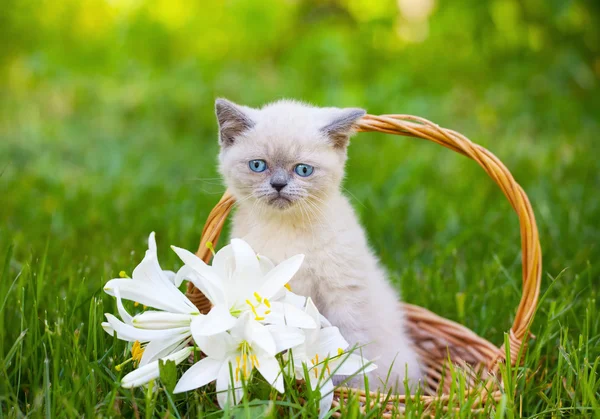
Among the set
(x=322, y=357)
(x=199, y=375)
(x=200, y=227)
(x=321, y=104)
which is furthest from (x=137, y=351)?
(x=321, y=104)

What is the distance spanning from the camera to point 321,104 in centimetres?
435

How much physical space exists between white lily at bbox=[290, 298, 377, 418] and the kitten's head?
37 cm

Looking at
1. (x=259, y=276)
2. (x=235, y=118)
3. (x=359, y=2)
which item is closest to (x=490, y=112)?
(x=359, y=2)

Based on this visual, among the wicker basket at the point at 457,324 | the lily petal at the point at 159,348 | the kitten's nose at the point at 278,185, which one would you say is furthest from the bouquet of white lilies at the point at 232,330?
the kitten's nose at the point at 278,185

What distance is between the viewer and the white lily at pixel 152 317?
155 centimetres

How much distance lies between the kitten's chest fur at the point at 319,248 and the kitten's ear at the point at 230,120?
25 centimetres

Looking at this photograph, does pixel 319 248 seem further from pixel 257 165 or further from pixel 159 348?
pixel 159 348

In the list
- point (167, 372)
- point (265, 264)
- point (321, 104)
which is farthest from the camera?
point (321, 104)

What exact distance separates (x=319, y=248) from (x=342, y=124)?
37 centimetres

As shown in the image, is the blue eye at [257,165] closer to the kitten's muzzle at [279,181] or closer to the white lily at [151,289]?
the kitten's muzzle at [279,181]

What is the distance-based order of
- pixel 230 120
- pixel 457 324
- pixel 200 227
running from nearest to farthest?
1. pixel 230 120
2. pixel 457 324
3. pixel 200 227

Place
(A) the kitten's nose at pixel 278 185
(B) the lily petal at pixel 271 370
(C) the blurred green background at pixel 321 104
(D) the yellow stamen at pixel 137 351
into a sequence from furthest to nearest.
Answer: (C) the blurred green background at pixel 321 104 → (A) the kitten's nose at pixel 278 185 → (D) the yellow stamen at pixel 137 351 → (B) the lily petal at pixel 271 370

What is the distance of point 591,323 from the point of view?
2047mm

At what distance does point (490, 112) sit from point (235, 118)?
334 cm
